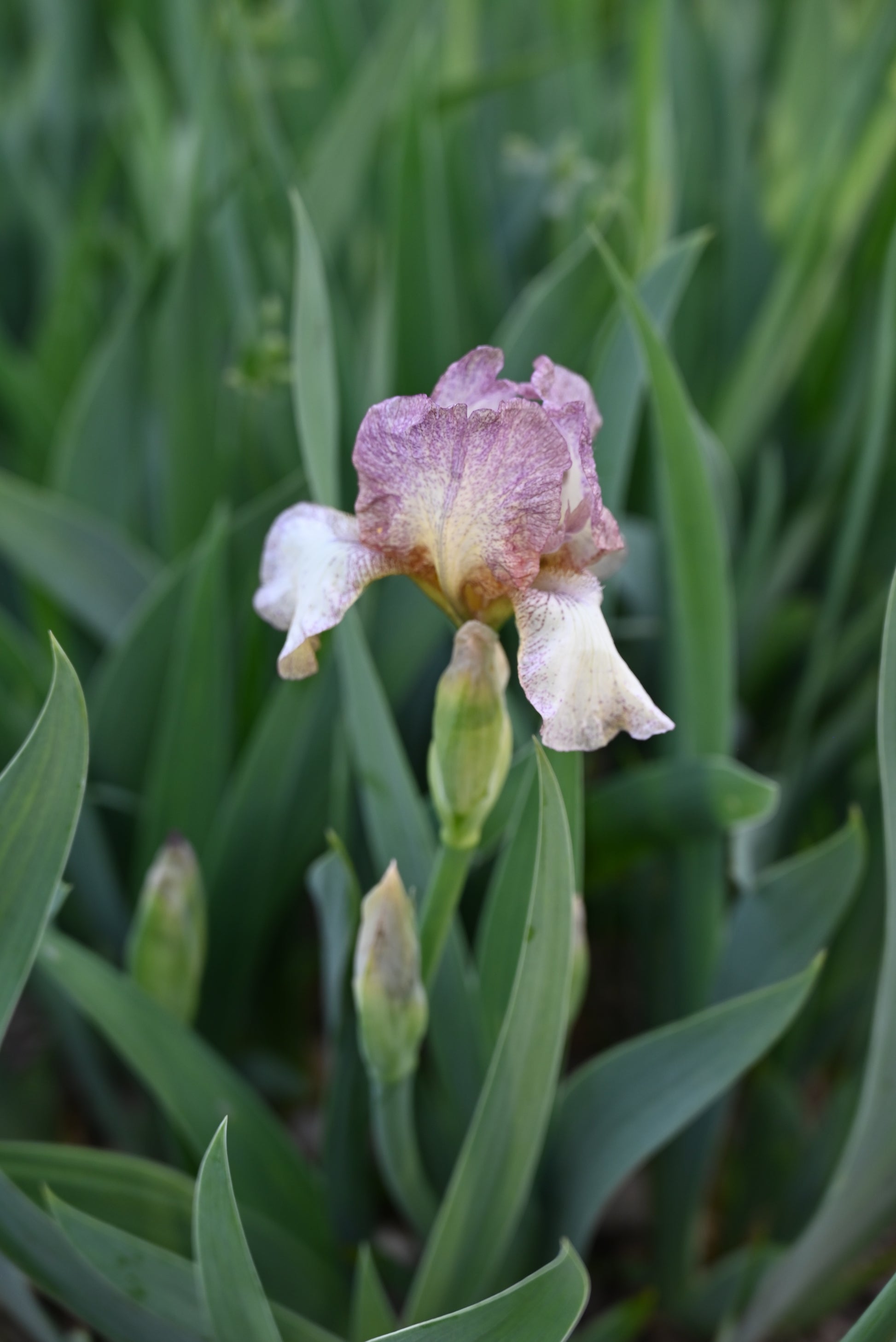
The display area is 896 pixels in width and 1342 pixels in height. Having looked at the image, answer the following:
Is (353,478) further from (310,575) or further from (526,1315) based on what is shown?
(526,1315)

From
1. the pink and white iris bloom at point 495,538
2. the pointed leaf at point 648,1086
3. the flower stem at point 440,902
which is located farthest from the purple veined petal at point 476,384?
the pointed leaf at point 648,1086

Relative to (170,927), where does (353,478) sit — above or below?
above

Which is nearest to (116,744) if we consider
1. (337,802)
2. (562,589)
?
(337,802)

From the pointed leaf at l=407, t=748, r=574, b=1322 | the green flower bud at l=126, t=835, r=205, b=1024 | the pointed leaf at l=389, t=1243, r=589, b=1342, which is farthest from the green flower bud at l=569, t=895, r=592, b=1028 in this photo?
the green flower bud at l=126, t=835, r=205, b=1024

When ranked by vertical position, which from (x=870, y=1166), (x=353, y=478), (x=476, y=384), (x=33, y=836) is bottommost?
(x=870, y=1166)

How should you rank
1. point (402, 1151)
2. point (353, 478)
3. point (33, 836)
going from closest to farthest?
point (33, 836) < point (402, 1151) < point (353, 478)

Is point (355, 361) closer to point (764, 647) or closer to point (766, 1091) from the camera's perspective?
point (764, 647)

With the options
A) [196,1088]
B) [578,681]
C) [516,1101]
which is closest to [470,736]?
[578,681]
